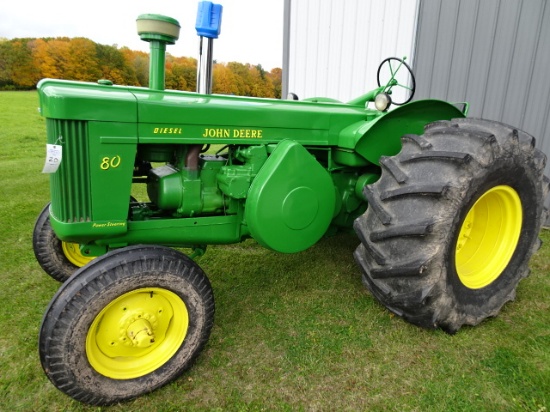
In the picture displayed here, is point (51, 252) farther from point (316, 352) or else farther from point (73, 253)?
point (316, 352)

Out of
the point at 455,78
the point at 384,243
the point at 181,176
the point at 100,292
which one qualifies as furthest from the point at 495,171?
the point at 455,78

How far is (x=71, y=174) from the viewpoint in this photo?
2.07m

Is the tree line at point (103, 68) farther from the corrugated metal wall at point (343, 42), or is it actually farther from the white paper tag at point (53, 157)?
the white paper tag at point (53, 157)

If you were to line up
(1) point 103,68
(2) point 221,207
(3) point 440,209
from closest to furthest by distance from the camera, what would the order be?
1. (3) point 440,209
2. (2) point 221,207
3. (1) point 103,68

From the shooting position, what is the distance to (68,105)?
1950 mm

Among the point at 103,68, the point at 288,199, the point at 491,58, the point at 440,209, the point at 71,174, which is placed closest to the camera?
the point at 71,174

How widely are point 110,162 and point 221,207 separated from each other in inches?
28.3

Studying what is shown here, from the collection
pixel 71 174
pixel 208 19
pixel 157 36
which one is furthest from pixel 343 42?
pixel 71 174

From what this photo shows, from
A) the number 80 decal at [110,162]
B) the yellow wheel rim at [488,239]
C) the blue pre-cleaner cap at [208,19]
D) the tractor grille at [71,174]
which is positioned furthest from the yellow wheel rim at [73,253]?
the yellow wheel rim at [488,239]

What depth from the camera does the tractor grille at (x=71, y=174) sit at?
6.55 feet

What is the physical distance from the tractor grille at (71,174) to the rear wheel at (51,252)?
0.90 m

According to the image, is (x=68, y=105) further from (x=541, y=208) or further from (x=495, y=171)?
(x=541, y=208)

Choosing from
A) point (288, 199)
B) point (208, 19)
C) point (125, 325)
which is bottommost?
point (125, 325)

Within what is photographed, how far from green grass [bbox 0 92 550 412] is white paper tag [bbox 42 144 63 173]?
3.62 ft
